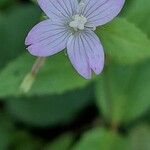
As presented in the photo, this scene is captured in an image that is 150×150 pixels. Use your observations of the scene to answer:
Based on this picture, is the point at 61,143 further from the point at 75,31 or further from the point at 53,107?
the point at 75,31

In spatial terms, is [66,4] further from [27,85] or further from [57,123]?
[57,123]

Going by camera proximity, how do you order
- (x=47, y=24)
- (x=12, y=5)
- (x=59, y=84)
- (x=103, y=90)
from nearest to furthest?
(x=47, y=24) < (x=59, y=84) < (x=103, y=90) < (x=12, y=5)

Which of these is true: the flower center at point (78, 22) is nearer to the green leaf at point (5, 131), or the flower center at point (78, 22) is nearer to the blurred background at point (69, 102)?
the blurred background at point (69, 102)

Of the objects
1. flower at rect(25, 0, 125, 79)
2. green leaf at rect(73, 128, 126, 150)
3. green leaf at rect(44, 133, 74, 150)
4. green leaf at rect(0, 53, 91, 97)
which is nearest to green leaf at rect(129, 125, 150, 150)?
green leaf at rect(73, 128, 126, 150)

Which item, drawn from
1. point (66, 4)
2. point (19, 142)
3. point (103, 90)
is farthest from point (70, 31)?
point (19, 142)

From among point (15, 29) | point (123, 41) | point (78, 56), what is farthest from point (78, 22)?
point (15, 29)
